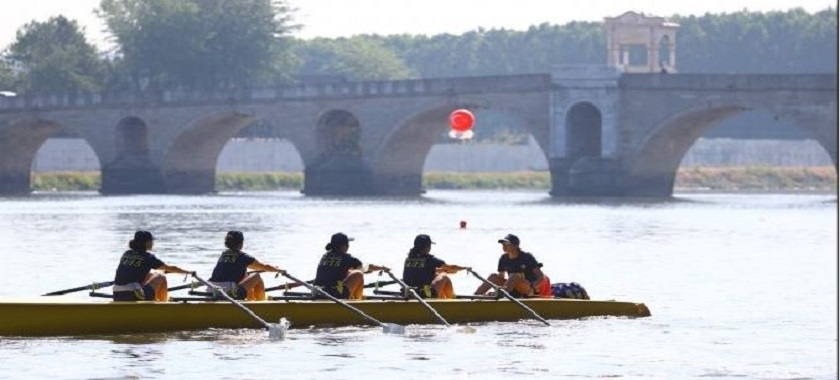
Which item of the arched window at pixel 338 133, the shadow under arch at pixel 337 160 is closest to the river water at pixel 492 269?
the shadow under arch at pixel 337 160

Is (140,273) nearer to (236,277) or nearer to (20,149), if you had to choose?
(236,277)

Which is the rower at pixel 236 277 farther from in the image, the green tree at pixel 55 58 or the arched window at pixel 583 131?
the green tree at pixel 55 58

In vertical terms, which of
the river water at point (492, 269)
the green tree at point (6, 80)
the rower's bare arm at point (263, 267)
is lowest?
the river water at point (492, 269)

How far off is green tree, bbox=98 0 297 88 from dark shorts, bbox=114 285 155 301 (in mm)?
114389

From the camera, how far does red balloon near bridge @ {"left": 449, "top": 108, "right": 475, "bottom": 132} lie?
110m

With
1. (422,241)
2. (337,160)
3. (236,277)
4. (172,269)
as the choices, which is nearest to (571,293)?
(422,241)

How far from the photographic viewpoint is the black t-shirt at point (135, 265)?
31156 mm

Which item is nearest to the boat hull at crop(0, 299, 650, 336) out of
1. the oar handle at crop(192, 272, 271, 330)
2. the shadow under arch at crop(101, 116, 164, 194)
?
the oar handle at crop(192, 272, 271, 330)

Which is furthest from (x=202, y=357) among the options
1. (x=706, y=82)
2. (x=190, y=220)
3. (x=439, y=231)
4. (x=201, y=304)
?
(x=706, y=82)

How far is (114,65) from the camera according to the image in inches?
5910

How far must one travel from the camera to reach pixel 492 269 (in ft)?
164

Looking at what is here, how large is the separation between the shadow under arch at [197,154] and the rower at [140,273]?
92.4 m

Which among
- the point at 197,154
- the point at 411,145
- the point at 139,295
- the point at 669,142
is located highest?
the point at 669,142

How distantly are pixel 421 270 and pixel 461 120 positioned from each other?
251ft
